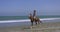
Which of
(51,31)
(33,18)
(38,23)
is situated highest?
(51,31)

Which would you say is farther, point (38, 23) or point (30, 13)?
point (38, 23)

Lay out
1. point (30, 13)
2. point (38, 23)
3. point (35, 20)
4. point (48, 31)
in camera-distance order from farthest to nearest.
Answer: point (38, 23) < point (35, 20) < point (30, 13) < point (48, 31)

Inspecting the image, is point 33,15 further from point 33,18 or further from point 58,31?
point 58,31

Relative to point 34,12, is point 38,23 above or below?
below

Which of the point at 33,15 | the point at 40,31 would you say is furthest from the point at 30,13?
the point at 40,31

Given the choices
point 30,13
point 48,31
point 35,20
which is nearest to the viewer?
point 48,31

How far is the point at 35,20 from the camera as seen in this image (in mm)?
15766

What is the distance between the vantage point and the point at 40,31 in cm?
1014

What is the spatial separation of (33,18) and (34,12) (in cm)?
55

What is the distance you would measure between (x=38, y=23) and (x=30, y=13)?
7.71 ft

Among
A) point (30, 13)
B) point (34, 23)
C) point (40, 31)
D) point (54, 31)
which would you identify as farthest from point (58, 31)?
point (34, 23)

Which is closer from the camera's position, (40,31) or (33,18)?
(40,31)

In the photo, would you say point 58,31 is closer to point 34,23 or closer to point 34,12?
point 34,12

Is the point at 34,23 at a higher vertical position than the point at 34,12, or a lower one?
lower
